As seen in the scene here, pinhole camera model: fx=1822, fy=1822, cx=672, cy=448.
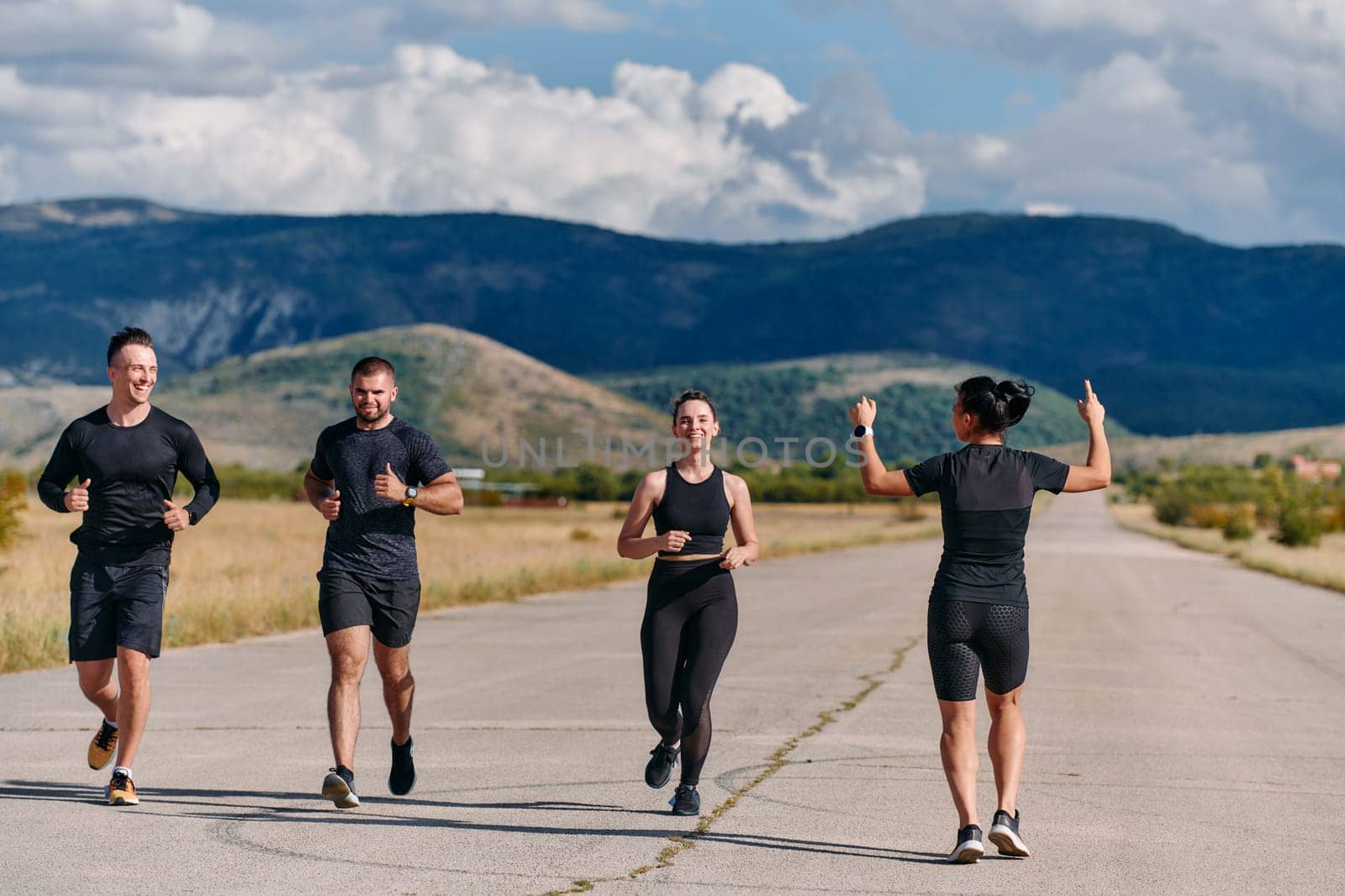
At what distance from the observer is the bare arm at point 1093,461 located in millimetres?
7680

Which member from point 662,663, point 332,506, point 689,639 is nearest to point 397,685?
point 332,506

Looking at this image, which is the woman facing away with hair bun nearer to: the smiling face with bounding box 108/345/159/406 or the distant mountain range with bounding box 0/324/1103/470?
the smiling face with bounding box 108/345/159/406

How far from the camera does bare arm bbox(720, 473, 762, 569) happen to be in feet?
27.5

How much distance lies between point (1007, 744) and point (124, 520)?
4298mm

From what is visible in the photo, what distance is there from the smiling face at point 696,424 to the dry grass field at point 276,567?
8.97 metres

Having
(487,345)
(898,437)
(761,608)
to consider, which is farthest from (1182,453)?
(761,608)

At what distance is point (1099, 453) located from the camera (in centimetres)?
780

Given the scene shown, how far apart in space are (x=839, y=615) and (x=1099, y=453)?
17.3 meters

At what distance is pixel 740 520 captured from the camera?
8570 mm

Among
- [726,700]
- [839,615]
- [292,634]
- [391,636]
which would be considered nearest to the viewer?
[391,636]

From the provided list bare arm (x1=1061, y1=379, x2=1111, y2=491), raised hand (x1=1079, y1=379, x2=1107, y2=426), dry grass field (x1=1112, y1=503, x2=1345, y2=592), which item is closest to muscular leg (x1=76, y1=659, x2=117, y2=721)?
Answer: bare arm (x1=1061, y1=379, x2=1111, y2=491)

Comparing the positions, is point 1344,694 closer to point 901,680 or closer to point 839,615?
point 901,680

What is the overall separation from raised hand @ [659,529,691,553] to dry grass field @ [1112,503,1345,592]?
29.8 metres

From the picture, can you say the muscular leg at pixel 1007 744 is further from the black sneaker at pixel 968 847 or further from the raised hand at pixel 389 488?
the raised hand at pixel 389 488
